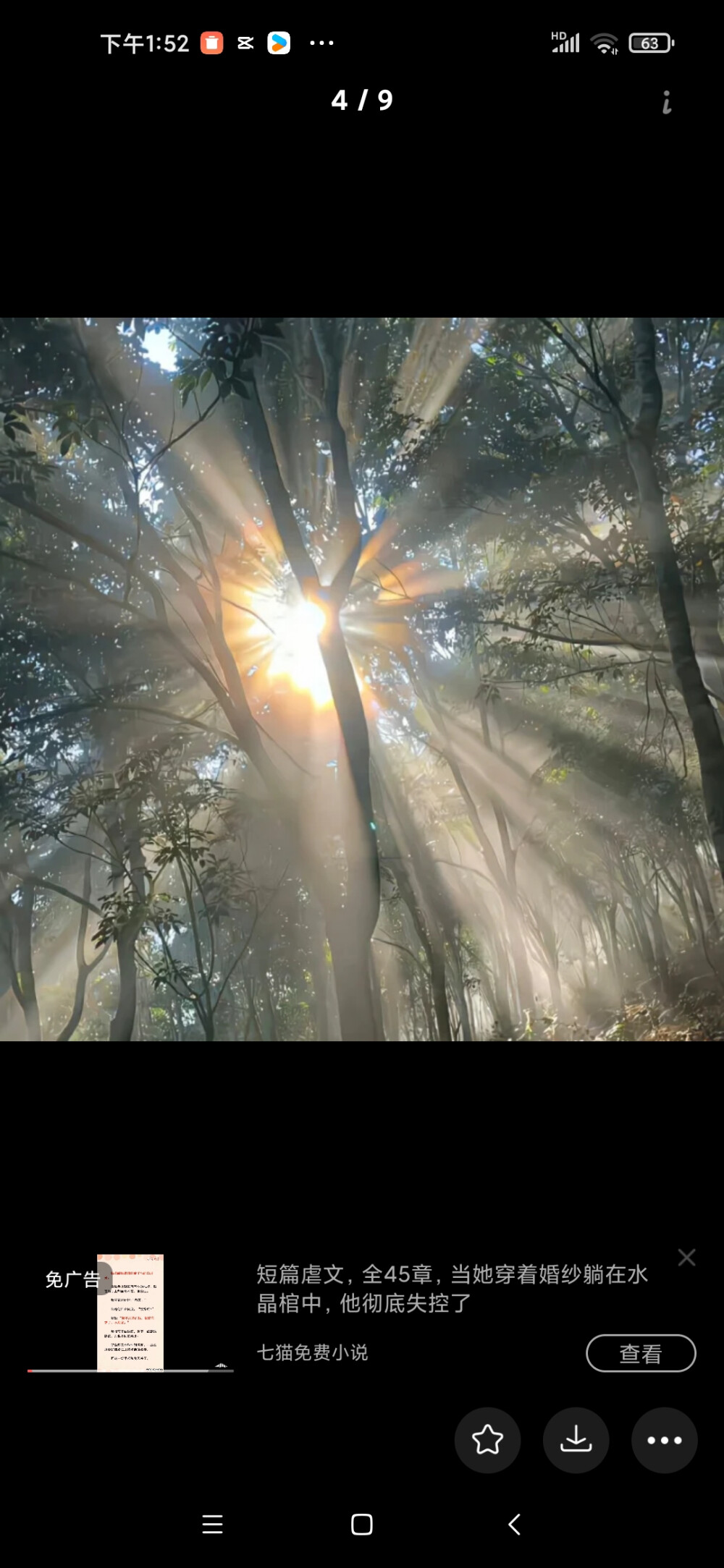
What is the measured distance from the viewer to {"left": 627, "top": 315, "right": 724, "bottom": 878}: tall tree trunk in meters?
0.84

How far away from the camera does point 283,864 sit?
2.76ft

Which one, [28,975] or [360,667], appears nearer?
[28,975]

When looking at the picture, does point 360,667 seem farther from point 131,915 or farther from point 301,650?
point 131,915

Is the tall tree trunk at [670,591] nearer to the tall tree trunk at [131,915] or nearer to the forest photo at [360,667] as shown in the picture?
the forest photo at [360,667]
